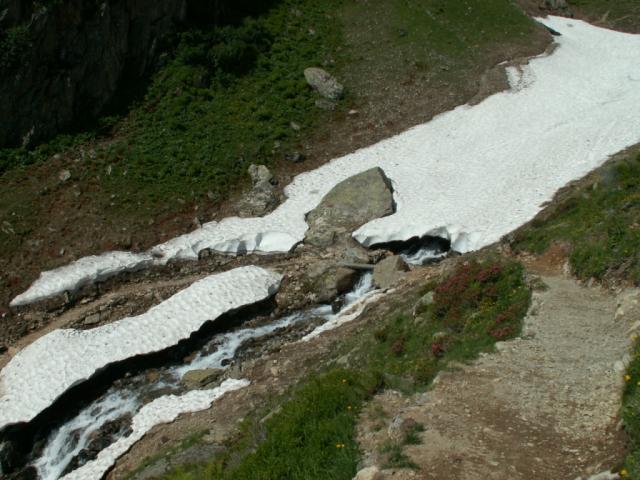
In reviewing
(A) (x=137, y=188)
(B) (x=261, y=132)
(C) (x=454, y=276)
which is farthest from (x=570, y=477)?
(B) (x=261, y=132)

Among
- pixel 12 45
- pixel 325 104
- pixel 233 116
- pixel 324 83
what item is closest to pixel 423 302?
pixel 233 116

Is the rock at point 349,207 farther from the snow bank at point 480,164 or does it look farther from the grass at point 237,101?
the grass at point 237,101

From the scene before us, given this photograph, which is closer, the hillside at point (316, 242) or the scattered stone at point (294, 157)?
the hillside at point (316, 242)

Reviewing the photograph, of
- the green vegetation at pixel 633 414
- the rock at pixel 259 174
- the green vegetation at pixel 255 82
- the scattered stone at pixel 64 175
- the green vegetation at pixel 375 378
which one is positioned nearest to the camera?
the green vegetation at pixel 633 414

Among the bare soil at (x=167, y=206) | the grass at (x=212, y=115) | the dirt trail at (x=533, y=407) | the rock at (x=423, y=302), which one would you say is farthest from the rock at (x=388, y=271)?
the grass at (x=212, y=115)

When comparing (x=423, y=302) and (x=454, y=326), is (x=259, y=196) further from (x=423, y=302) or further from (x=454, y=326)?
(x=454, y=326)

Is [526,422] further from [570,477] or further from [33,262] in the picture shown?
[33,262]

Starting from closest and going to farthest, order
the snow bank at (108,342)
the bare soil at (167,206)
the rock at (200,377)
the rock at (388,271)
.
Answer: the snow bank at (108,342), the rock at (200,377), the rock at (388,271), the bare soil at (167,206)

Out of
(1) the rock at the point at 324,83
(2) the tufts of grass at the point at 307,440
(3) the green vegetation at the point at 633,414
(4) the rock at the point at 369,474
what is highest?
(3) the green vegetation at the point at 633,414

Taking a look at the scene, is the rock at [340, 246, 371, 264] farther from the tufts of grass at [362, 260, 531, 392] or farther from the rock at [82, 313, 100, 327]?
the rock at [82, 313, 100, 327]
